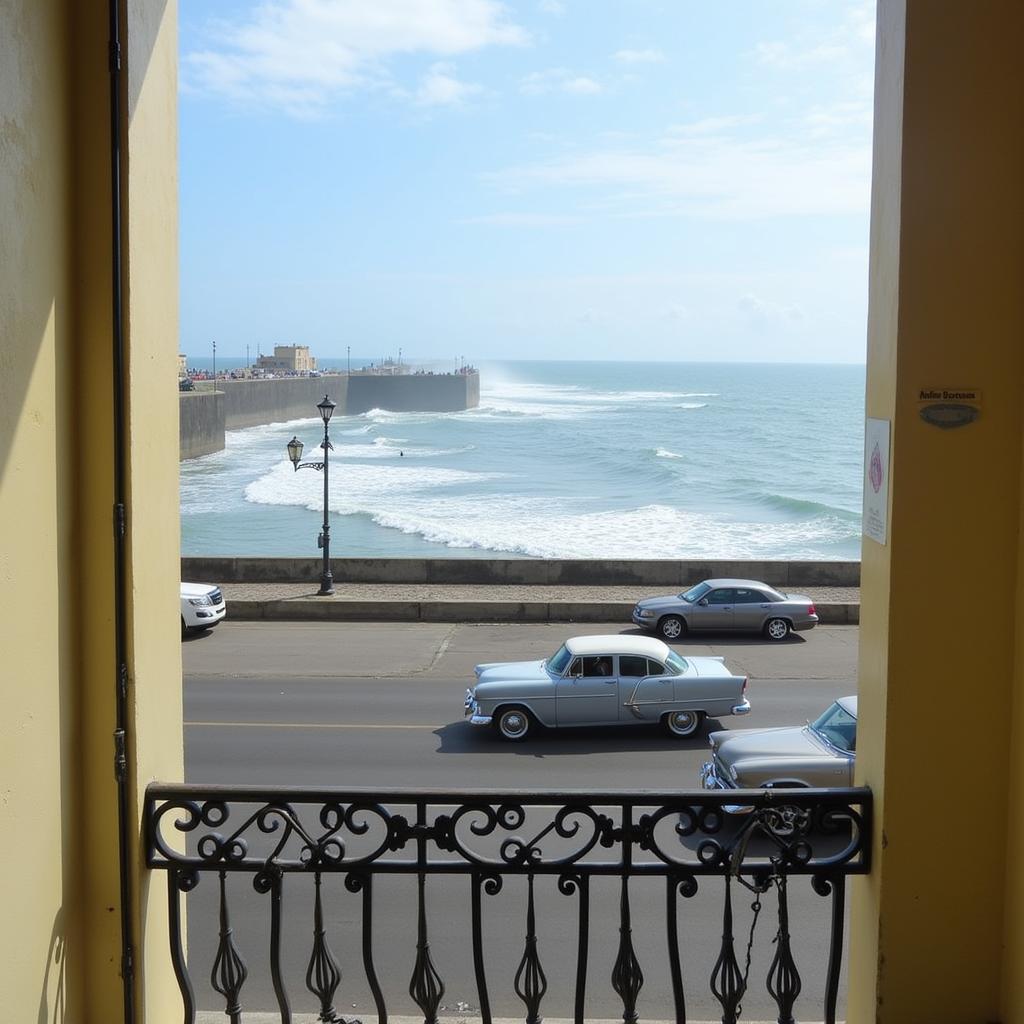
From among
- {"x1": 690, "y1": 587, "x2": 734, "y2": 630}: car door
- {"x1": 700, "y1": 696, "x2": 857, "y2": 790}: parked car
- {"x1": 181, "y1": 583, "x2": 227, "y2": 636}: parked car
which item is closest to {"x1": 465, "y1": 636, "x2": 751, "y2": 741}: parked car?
{"x1": 700, "y1": 696, "x2": 857, "y2": 790}: parked car

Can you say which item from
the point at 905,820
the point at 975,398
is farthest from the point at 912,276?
the point at 905,820

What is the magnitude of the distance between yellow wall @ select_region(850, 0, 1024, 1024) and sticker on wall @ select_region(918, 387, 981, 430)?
0.9 inches

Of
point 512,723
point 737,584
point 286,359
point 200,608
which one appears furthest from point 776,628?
point 286,359

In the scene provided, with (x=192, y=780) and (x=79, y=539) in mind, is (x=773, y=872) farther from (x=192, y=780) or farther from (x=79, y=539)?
(x=192, y=780)

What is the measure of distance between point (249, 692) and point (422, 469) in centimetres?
5432

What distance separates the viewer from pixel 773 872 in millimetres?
3703

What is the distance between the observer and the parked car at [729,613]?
22562mm

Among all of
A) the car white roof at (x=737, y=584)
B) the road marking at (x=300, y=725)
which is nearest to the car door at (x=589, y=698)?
the road marking at (x=300, y=725)

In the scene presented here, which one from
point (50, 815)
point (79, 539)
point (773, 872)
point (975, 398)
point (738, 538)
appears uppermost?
point (975, 398)

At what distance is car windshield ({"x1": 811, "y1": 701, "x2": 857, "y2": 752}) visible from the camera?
465 inches

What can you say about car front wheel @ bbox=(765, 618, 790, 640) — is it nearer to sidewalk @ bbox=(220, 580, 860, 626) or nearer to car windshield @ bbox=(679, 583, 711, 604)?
car windshield @ bbox=(679, 583, 711, 604)

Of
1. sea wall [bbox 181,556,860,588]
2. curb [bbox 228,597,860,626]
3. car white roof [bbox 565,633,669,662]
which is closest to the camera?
car white roof [bbox 565,633,669,662]

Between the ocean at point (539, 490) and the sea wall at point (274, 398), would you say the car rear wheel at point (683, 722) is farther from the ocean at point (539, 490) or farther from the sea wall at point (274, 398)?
the sea wall at point (274, 398)

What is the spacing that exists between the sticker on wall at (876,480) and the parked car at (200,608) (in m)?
19.8
